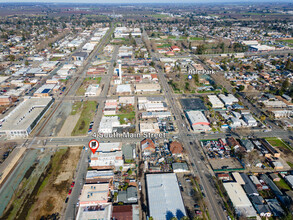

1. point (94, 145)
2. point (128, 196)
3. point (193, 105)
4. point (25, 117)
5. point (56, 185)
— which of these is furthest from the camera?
point (193, 105)

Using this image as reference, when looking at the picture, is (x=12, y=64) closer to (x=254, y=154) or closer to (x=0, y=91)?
(x=0, y=91)

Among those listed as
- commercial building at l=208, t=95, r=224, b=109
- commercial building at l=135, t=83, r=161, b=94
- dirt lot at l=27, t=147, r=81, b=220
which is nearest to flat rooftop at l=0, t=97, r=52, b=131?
dirt lot at l=27, t=147, r=81, b=220

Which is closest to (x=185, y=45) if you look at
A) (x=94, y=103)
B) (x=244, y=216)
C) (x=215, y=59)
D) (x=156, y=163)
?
(x=215, y=59)

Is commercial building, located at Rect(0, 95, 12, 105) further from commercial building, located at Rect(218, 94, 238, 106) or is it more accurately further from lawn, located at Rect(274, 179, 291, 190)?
lawn, located at Rect(274, 179, 291, 190)

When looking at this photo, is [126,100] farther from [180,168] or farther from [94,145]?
[180,168]

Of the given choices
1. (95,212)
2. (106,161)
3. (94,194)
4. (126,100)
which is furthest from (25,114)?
(95,212)
